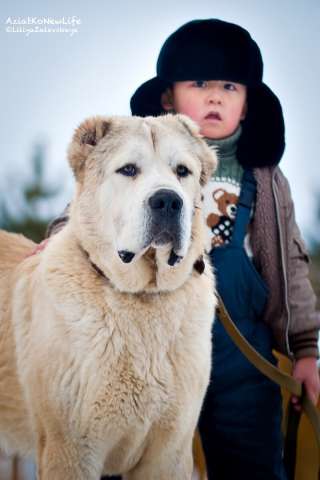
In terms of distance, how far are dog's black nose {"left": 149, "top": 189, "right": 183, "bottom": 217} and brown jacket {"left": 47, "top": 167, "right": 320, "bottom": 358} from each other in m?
0.67

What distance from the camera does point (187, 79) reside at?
7.90 ft

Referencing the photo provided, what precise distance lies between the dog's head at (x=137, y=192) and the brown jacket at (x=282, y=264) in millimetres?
387

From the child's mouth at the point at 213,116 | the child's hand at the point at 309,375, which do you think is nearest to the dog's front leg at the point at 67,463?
the child's hand at the point at 309,375

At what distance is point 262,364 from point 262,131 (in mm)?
935

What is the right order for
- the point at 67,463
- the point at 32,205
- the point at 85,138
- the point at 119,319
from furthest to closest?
the point at 32,205 → the point at 85,138 → the point at 119,319 → the point at 67,463

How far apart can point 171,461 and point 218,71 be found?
1.44 meters

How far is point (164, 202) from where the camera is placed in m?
1.75

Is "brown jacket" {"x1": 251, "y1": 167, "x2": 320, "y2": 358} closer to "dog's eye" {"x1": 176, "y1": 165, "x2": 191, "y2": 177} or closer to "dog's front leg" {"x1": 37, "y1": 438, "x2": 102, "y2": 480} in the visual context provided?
"dog's eye" {"x1": 176, "y1": 165, "x2": 191, "y2": 177}

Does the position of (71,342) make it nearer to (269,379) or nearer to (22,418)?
(22,418)

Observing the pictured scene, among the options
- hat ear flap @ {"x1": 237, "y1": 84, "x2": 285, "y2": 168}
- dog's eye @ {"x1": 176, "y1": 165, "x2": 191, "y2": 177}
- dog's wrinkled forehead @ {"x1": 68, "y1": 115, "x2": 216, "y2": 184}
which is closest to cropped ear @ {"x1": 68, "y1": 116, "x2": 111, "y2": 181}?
dog's wrinkled forehead @ {"x1": 68, "y1": 115, "x2": 216, "y2": 184}

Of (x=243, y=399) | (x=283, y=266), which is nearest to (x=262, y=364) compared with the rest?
(x=243, y=399)

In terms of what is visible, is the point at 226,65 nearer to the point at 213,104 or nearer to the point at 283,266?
the point at 213,104

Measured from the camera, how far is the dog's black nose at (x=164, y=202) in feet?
5.73

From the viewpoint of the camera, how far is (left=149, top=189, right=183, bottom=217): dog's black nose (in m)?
1.75
